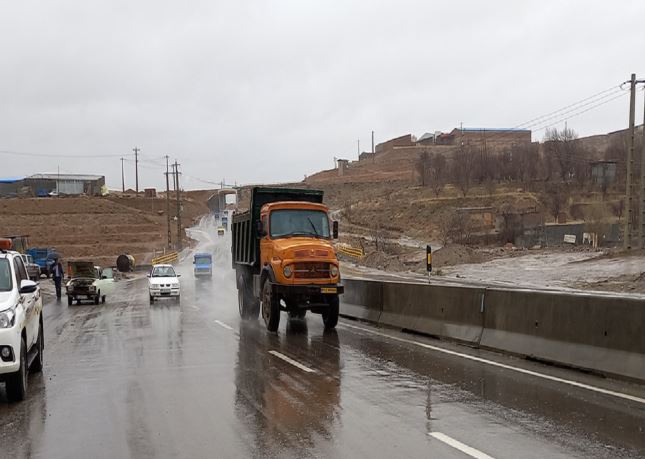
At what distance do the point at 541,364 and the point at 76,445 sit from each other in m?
7.50

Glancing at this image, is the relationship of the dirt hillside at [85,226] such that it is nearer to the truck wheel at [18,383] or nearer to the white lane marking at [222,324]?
the white lane marking at [222,324]

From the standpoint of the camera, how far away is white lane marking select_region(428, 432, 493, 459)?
237 inches

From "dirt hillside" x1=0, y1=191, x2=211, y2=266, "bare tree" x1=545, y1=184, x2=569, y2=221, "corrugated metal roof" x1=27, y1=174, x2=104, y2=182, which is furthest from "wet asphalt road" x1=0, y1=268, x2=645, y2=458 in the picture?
"corrugated metal roof" x1=27, y1=174, x2=104, y2=182

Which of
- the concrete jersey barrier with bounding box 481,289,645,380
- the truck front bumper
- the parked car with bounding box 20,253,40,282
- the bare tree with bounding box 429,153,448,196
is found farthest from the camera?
A: the bare tree with bounding box 429,153,448,196

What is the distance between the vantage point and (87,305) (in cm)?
2981

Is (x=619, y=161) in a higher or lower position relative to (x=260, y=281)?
higher

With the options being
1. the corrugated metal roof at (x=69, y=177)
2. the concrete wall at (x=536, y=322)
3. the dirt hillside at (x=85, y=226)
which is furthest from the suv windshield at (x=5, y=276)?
the corrugated metal roof at (x=69, y=177)

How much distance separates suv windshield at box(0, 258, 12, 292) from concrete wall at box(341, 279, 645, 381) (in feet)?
27.8

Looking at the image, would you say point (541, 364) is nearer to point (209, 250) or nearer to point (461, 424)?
point (461, 424)

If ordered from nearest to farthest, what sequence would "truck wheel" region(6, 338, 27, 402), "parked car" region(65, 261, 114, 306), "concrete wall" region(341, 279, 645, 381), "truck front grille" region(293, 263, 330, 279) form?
"truck wheel" region(6, 338, 27, 402) → "concrete wall" region(341, 279, 645, 381) → "truck front grille" region(293, 263, 330, 279) → "parked car" region(65, 261, 114, 306)

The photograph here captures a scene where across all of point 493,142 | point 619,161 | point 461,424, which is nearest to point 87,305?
point 461,424

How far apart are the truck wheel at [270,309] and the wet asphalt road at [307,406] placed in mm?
2366

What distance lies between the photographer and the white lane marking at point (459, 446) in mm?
6016

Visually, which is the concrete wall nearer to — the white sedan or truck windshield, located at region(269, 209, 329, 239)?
truck windshield, located at region(269, 209, 329, 239)
